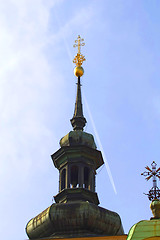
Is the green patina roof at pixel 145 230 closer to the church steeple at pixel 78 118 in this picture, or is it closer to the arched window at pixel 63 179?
the arched window at pixel 63 179

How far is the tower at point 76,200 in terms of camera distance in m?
33.8

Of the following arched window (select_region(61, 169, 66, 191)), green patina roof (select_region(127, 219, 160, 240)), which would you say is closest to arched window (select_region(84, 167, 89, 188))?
arched window (select_region(61, 169, 66, 191))

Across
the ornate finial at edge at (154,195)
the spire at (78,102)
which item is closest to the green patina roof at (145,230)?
the ornate finial at edge at (154,195)

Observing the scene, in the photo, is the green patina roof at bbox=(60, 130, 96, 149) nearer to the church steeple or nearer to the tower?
the tower

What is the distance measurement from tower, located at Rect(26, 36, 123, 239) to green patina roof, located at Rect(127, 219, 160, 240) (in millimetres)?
10709

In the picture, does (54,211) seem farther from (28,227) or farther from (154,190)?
(154,190)

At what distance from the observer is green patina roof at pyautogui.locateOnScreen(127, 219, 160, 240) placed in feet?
72.7

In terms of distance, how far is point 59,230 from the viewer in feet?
111

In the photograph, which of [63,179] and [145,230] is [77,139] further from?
[145,230]

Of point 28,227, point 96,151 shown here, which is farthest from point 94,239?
point 96,151

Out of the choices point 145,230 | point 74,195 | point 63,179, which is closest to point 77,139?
point 63,179

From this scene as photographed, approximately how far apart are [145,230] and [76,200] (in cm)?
1346

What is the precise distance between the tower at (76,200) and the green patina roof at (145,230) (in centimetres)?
1071

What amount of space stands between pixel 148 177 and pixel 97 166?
14263 mm
